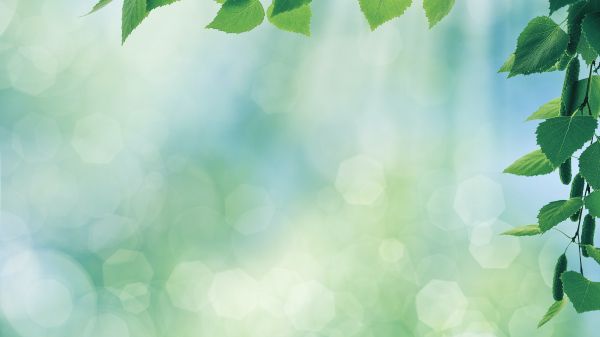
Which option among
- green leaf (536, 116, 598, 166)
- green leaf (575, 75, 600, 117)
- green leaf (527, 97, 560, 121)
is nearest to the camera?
green leaf (536, 116, 598, 166)

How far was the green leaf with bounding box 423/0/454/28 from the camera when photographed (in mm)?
958

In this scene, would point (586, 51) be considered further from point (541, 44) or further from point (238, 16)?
point (238, 16)

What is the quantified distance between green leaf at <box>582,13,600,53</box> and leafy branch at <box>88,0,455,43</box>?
0.66 ft

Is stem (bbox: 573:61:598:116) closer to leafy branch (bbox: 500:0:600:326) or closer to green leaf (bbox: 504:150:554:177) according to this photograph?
leafy branch (bbox: 500:0:600:326)

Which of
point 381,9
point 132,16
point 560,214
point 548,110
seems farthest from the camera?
point 548,110

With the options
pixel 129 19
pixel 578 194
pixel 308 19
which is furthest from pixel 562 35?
pixel 129 19

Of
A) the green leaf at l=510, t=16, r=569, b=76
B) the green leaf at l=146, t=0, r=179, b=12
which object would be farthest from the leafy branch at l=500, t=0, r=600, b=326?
the green leaf at l=146, t=0, r=179, b=12

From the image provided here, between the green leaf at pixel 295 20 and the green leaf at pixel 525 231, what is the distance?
54cm

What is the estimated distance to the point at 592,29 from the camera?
0.86 m

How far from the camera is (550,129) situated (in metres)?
0.94

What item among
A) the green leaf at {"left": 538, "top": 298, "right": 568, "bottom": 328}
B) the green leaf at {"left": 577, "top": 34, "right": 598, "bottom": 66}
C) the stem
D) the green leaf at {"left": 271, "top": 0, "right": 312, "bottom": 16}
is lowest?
the green leaf at {"left": 538, "top": 298, "right": 568, "bottom": 328}

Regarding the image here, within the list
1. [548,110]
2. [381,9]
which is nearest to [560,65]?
[548,110]

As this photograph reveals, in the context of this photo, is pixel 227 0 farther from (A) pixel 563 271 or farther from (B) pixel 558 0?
(A) pixel 563 271

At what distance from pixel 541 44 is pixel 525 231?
1.16 ft
